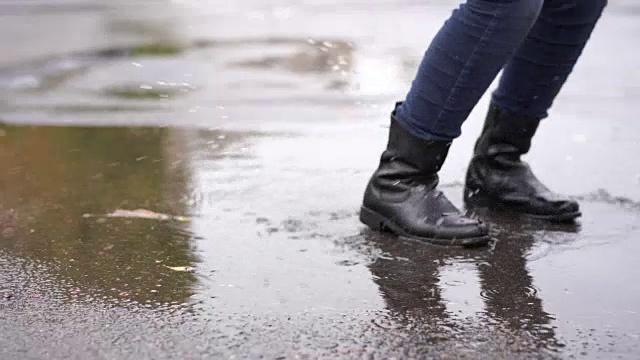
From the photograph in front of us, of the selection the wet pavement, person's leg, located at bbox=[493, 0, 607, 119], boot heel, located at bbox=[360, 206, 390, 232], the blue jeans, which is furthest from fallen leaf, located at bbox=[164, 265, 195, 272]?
person's leg, located at bbox=[493, 0, 607, 119]

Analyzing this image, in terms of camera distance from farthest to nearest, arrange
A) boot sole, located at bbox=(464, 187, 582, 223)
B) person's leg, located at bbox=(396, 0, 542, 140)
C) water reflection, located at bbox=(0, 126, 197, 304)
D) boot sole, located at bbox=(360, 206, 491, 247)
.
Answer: boot sole, located at bbox=(464, 187, 582, 223)
boot sole, located at bbox=(360, 206, 491, 247)
person's leg, located at bbox=(396, 0, 542, 140)
water reflection, located at bbox=(0, 126, 197, 304)

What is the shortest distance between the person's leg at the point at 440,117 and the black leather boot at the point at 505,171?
0.33 m

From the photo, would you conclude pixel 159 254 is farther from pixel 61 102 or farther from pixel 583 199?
pixel 61 102

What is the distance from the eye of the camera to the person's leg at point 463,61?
110 inches

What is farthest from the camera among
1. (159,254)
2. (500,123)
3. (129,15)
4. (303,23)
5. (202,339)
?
(129,15)

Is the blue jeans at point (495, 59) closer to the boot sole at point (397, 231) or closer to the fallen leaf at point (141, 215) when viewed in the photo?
the boot sole at point (397, 231)

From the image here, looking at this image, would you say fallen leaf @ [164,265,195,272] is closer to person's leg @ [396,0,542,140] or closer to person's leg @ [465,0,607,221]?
person's leg @ [396,0,542,140]

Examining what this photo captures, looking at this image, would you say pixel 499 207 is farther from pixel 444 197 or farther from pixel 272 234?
pixel 272 234

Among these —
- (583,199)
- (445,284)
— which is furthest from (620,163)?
(445,284)

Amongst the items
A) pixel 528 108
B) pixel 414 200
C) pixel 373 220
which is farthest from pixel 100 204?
pixel 528 108

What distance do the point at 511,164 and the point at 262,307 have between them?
124 centimetres

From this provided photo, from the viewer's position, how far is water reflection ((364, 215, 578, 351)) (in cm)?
230

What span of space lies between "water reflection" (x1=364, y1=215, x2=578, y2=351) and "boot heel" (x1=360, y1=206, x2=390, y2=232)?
0.11 feet

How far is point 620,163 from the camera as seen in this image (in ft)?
12.9
